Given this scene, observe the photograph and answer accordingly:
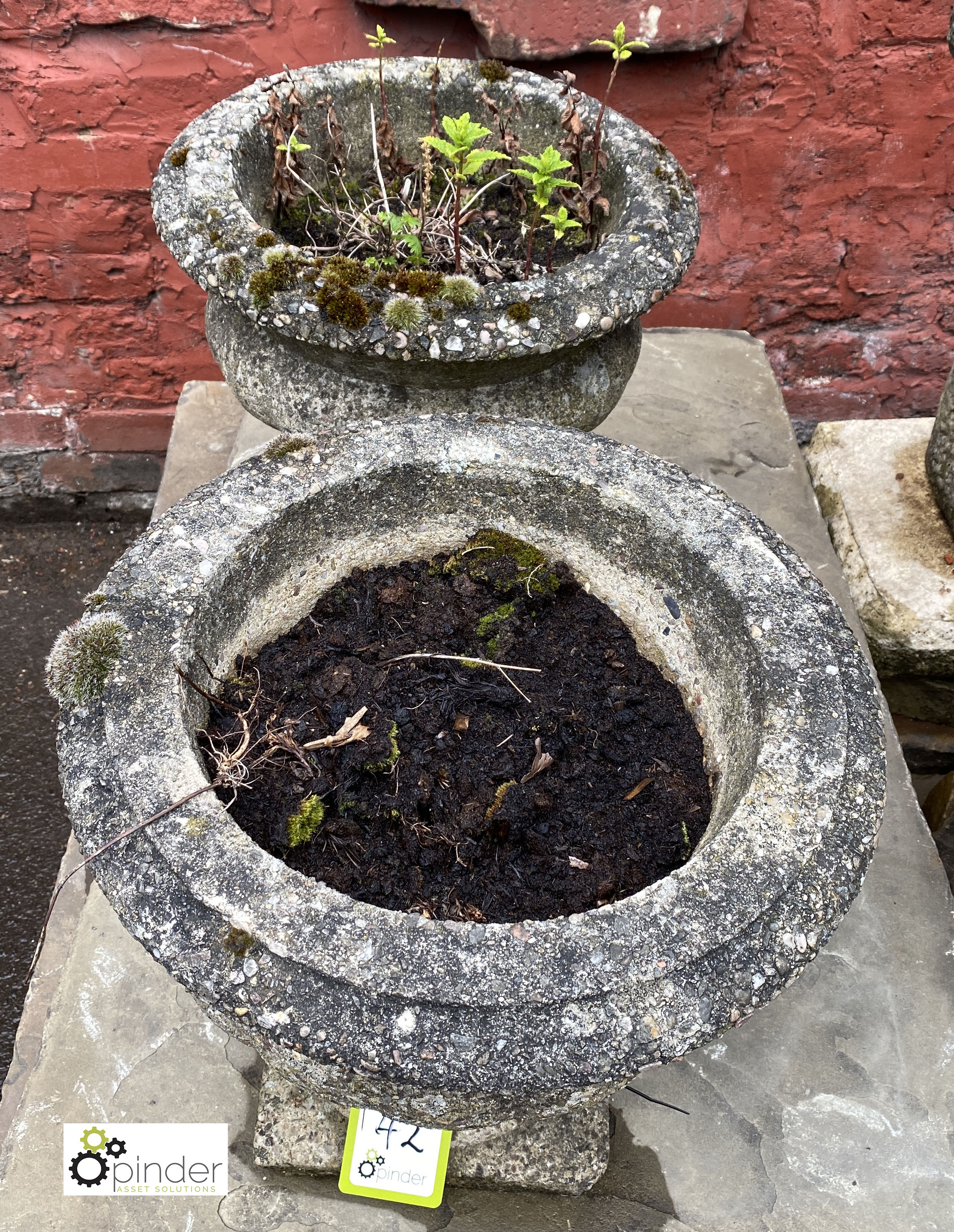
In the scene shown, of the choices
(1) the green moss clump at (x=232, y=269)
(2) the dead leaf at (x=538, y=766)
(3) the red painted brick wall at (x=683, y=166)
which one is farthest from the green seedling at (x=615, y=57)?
(2) the dead leaf at (x=538, y=766)

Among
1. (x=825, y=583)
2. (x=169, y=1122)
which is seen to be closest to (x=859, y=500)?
(x=825, y=583)

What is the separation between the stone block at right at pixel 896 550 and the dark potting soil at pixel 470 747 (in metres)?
1.02

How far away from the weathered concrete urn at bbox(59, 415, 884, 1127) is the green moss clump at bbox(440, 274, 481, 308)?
0.22 meters

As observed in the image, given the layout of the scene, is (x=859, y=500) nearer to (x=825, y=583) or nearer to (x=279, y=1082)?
(x=825, y=583)

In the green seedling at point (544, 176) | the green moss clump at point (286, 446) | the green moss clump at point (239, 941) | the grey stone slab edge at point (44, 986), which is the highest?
the green seedling at point (544, 176)

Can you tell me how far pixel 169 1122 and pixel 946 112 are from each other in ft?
10.6

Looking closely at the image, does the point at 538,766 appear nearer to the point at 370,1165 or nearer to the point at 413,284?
the point at 370,1165

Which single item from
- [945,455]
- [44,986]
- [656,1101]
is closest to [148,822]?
[44,986]

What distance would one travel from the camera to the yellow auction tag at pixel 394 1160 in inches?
58.1

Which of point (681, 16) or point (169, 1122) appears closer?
point (169, 1122)

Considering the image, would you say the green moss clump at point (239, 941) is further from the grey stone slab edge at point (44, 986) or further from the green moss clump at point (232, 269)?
the green moss clump at point (232, 269)

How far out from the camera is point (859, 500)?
2.62 m

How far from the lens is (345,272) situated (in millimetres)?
1782

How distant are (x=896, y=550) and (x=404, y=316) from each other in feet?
4.78
